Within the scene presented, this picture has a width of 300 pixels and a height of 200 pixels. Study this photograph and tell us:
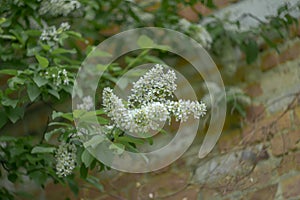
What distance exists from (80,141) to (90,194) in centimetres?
70

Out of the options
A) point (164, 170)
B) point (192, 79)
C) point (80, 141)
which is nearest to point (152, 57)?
point (192, 79)

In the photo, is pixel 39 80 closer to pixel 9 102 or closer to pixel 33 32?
pixel 9 102

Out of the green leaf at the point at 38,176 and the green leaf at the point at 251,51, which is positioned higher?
the green leaf at the point at 251,51

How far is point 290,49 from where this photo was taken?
2158 mm

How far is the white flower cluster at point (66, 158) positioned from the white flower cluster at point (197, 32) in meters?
0.81

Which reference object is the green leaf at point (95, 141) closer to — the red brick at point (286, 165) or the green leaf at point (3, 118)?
the green leaf at point (3, 118)

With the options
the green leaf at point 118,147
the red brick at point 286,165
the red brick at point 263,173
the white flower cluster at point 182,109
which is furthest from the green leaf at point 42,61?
the red brick at point 286,165

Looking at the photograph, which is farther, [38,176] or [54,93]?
[38,176]

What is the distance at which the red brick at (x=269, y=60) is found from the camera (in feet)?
7.15

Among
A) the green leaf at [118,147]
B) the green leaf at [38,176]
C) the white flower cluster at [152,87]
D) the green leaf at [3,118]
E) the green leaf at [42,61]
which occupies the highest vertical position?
the green leaf at [42,61]

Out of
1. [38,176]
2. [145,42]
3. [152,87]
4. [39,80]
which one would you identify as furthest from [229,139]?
[152,87]

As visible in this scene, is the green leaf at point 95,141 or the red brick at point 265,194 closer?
the green leaf at point 95,141

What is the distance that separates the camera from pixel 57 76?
1.62 metres

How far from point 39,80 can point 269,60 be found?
0.93 meters
